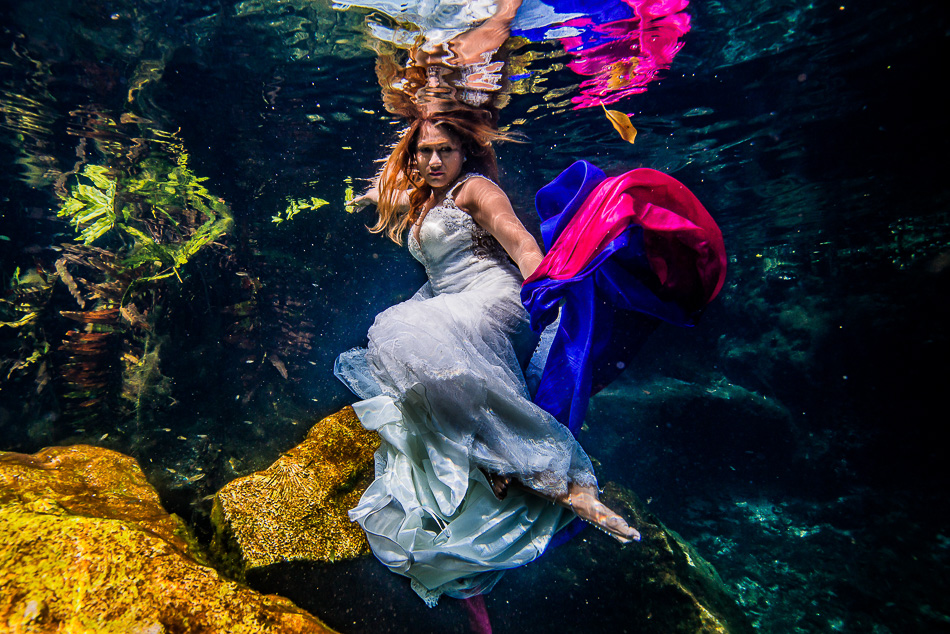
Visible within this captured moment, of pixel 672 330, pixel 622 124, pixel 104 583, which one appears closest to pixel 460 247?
pixel 104 583

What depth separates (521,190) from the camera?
1380cm

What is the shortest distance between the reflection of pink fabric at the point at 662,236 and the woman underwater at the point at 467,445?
49cm

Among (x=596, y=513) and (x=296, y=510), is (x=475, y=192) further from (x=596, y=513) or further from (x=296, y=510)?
(x=296, y=510)

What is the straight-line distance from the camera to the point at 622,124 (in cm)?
1013

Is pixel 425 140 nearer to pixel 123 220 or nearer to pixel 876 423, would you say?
pixel 123 220

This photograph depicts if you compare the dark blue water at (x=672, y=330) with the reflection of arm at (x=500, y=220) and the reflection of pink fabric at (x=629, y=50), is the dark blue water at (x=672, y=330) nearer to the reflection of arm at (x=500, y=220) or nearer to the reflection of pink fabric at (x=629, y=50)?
the reflection of pink fabric at (x=629, y=50)

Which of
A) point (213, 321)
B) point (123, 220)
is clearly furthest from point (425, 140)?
point (123, 220)

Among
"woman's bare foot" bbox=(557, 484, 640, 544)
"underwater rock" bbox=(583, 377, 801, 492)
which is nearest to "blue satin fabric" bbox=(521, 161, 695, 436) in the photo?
"woman's bare foot" bbox=(557, 484, 640, 544)

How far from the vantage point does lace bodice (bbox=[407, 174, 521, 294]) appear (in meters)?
3.49

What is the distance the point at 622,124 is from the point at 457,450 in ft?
35.1

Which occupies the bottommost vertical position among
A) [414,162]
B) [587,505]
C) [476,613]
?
[476,613]

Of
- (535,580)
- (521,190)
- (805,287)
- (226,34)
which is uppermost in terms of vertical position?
(226,34)

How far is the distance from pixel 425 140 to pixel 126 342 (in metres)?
8.40

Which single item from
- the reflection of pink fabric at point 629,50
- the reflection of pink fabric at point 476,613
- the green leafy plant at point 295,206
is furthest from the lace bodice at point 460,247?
the green leafy plant at point 295,206
